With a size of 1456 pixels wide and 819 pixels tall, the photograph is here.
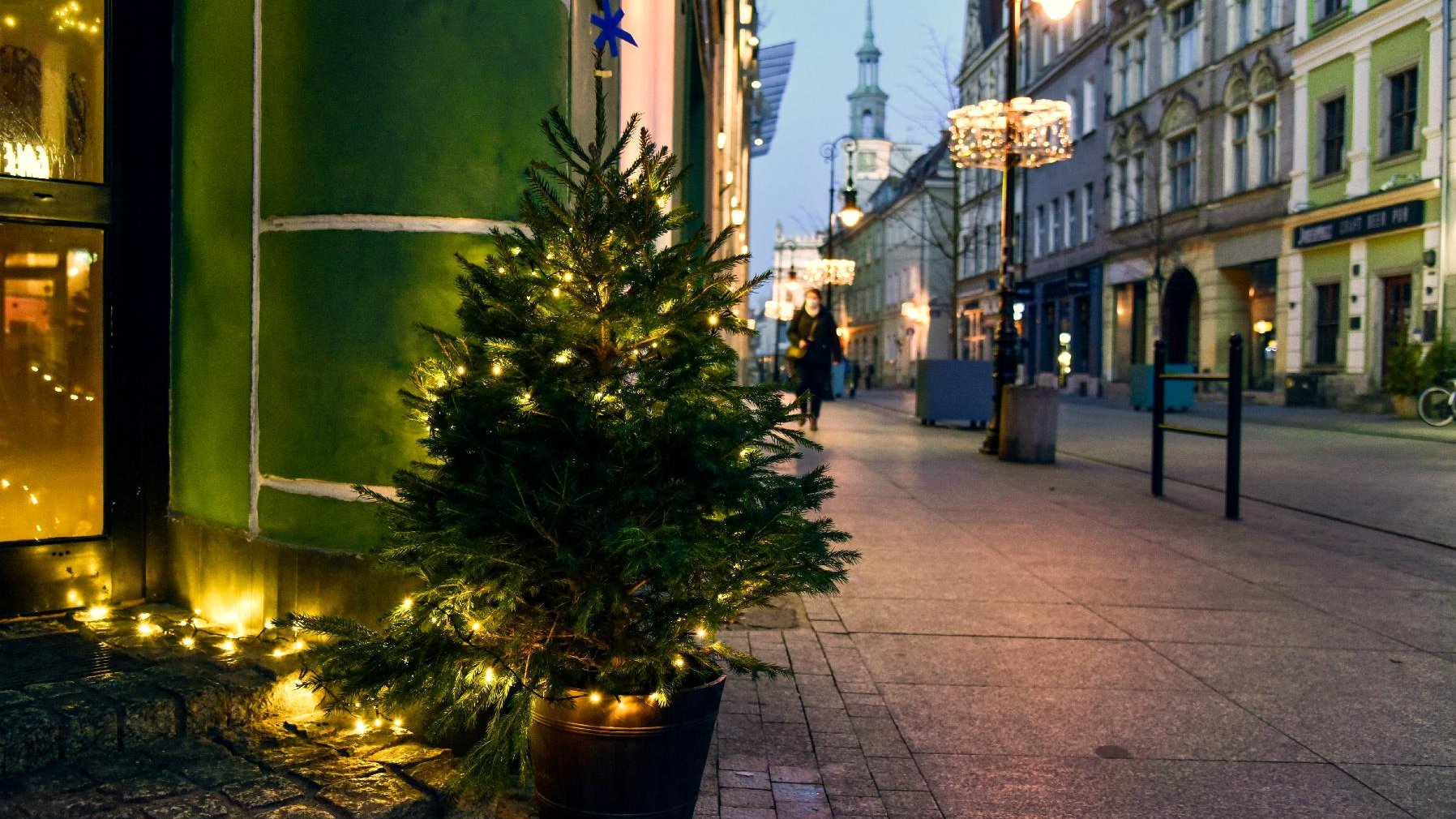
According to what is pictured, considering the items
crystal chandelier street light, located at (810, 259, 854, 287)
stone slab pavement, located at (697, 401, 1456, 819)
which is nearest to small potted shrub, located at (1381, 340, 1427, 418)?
stone slab pavement, located at (697, 401, 1456, 819)

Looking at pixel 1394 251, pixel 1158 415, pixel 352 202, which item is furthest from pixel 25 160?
pixel 1394 251

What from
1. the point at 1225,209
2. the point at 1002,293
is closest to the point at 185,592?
the point at 1002,293

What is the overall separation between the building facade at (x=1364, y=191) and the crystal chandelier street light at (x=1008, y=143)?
13.7 meters

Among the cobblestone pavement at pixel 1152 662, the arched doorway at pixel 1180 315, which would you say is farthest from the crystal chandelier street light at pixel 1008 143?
the arched doorway at pixel 1180 315

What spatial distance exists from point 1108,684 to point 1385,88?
27.4m

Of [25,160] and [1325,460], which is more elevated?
[25,160]

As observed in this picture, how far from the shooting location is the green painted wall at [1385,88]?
2480 cm

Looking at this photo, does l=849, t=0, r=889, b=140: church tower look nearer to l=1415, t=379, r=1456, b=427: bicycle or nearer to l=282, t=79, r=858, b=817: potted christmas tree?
l=1415, t=379, r=1456, b=427: bicycle

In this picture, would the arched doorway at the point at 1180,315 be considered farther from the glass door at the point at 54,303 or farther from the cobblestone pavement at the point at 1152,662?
the glass door at the point at 54,303

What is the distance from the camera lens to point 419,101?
3389 mm

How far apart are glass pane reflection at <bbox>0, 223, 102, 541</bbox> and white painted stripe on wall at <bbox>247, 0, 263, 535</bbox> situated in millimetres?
675

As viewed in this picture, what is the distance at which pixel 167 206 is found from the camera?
4008 millimetres

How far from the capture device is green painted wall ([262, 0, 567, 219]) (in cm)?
338

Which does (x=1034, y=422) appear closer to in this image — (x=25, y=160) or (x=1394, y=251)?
(x=25, y=160)
